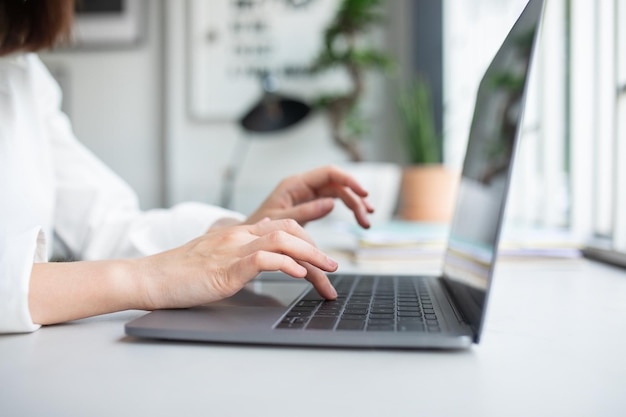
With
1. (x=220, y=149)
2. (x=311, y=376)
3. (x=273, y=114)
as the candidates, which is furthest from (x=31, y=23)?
(x=220, y=149)

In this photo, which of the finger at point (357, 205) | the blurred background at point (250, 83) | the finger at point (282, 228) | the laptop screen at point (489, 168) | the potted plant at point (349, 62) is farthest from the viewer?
the blurred background at point (250, 83)

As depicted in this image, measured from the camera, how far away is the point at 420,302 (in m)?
0.52

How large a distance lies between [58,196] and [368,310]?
2.18ft

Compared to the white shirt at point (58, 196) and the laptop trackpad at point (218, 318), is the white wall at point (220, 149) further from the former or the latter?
the laptop trackpad at point (218, 318)

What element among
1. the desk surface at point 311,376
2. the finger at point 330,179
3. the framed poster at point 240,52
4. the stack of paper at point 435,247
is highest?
the framed poster at point 240,52

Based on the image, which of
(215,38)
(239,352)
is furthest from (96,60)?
(239,352)

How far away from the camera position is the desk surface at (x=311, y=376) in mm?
288

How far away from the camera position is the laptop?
1.26 feet

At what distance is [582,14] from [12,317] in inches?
42.0

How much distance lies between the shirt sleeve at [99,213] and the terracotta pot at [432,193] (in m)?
0.81

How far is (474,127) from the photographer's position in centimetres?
71

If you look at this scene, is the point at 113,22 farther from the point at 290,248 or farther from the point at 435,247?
the point at 290,248

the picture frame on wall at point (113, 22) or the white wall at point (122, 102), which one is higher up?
the picture frame on wall at point (113, 22)

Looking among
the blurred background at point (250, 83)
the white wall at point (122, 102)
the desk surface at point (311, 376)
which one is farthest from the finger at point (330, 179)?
the white wall at point (122, 102)
